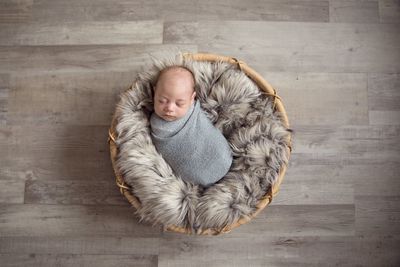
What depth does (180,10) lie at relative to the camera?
150 centimetres

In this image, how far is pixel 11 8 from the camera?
4.96ft

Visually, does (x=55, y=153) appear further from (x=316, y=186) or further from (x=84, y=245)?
(x=316, y=186)

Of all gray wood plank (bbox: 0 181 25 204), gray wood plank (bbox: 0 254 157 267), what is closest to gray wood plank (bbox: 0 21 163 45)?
gray wood plank (bbox: 0 181 25 204)

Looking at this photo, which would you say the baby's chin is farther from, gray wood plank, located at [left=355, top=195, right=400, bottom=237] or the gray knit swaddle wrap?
gray wood plank, located at [left=355, top=195, right=400, bottom=237]

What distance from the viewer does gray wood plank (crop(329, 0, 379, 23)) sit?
1502 millimetres

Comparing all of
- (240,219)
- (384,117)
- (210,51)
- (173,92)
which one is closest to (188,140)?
(173,92)

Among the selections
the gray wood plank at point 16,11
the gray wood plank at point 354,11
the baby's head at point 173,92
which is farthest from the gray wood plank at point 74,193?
the gray wood plank at point 354,11

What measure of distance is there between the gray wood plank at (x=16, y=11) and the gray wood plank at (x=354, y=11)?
1.17 meters

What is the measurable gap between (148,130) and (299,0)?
79 centimetres

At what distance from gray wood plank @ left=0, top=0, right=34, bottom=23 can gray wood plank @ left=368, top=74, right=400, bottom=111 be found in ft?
4.35

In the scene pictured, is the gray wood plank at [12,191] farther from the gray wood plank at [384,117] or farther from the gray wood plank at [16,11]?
the gray wood plank at [384,117]

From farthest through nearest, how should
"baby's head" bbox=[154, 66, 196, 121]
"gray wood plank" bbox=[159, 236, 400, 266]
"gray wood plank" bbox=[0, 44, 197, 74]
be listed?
1. "gray wood plank" bbox=[0, 44, 197, 74]
2. "gray wood plank" bbox=[159, 236, 400, 266]
3. "baby's head" bbox=[154, 66, 196, 121]

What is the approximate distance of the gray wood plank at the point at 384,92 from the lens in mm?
1441

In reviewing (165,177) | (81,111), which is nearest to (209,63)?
(165,177)
